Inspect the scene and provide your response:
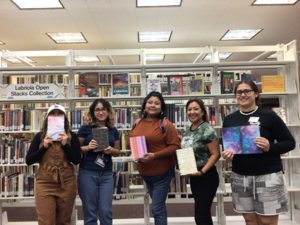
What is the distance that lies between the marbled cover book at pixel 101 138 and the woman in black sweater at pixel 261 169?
3.34 feet

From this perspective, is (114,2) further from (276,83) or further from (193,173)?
(193,173)

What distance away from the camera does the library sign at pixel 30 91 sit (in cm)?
287

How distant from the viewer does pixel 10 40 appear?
5691 millimetres

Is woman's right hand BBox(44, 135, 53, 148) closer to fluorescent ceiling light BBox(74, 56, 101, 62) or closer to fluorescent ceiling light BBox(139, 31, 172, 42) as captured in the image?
fluorescent ceiling light BBox(139, 31, 172, 42)

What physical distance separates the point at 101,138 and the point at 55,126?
1.37 feet

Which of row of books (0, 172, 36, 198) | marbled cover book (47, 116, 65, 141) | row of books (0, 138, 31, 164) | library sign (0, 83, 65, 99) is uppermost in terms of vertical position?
library sign (0, 83, 65, 99)

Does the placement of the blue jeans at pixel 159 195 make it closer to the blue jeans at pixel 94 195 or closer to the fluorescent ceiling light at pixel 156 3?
the blue jeans at pixel 94 195

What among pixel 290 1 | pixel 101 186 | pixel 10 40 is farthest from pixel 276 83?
pixel 10 40

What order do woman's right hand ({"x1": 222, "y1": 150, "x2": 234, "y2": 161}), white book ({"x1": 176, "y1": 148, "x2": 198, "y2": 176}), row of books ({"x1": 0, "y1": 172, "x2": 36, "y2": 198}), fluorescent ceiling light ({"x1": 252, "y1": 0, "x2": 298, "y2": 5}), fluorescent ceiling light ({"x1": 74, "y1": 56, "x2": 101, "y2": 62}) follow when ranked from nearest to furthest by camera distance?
woman's right hand ({"x1": 222, "y1": 150, "x2": 234, "y2": 161}) < white book ({"x1": 176, "y1": 148, "x2": 198, "y2": 176}) < row of books ({"x1": 0, "y1": 172, "x2": 36, "y2": 198}) < fluorescent ceiling light ({"x1": 252, "y1": 0, "x2": 298, "y2": 5}) < fluorescent ceiling light ({"x1": 74, "y1": 56, "x2": 101, "y2": 62})

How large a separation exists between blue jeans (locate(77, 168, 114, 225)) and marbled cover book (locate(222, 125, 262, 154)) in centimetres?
111

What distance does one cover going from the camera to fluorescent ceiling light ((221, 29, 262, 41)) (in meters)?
5.58

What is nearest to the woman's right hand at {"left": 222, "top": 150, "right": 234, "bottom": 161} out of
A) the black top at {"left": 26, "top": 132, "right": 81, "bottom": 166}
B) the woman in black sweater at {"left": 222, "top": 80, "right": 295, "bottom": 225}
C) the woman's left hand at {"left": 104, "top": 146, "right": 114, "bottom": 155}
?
the woman in black sweater at {"left": 222, "top": 80, "right": 295, "bottom": 225}

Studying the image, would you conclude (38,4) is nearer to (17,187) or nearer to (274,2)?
(17,187)

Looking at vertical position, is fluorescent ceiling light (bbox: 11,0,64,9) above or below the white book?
above
